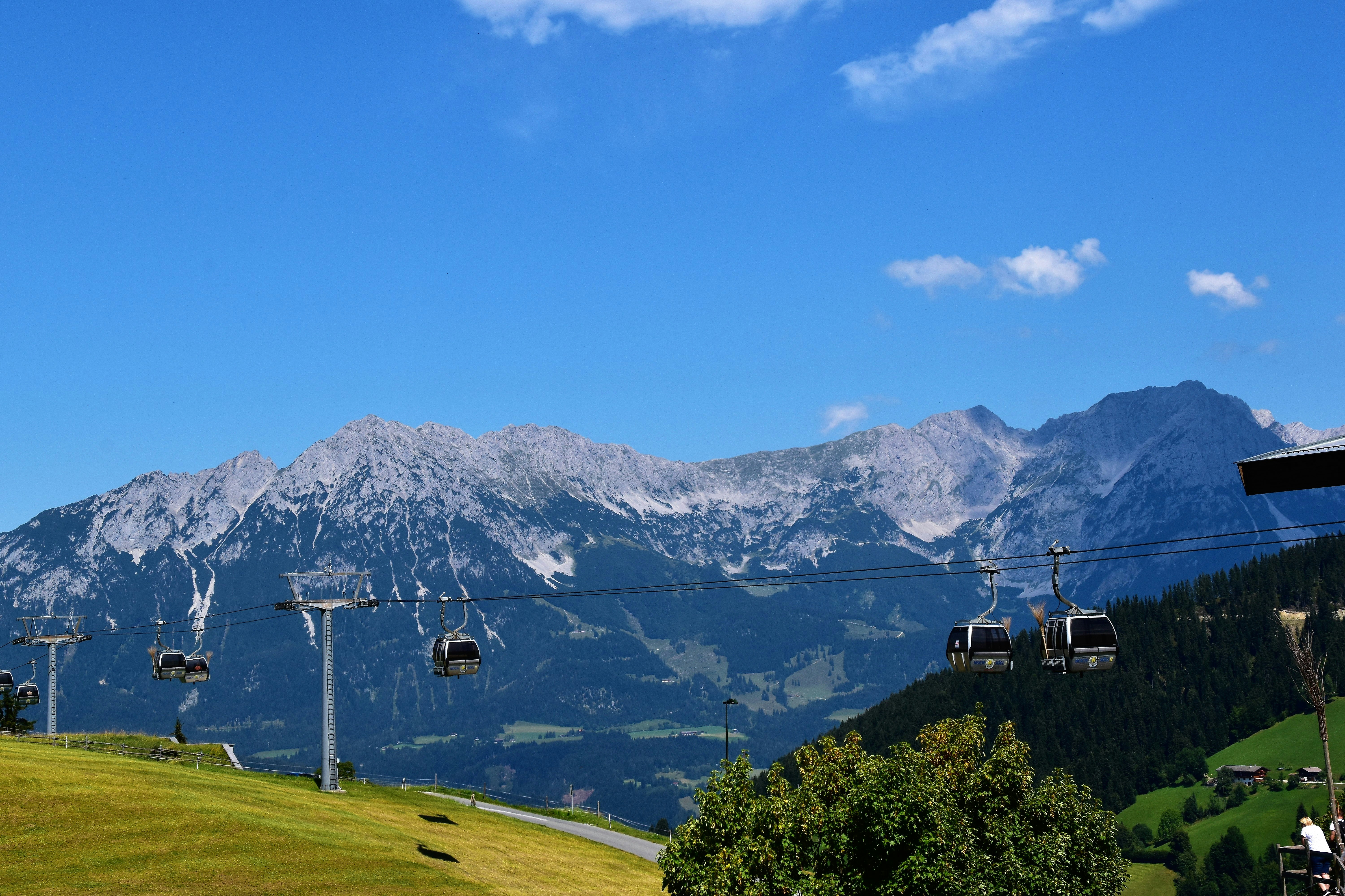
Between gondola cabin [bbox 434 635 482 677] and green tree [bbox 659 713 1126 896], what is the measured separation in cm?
1648

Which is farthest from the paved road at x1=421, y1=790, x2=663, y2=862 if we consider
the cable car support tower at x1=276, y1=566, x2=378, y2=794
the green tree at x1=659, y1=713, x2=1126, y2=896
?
the green tree at x1=659, y1=713, x2=1126, y2=896

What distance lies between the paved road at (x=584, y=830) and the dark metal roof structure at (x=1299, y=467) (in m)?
81.0

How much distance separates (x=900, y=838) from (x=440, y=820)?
46.7 meters

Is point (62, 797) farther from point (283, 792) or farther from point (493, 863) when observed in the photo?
point (493, 863)

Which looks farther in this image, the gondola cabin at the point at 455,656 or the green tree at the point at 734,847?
the gondola cabin at the point at 455,656

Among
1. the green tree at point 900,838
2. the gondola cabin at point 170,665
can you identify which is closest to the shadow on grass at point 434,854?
the green tree at point 900,838

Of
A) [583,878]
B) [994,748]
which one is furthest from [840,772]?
[583,878]

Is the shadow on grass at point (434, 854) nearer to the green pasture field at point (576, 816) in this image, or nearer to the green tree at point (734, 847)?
the green tree at point (734, 847)

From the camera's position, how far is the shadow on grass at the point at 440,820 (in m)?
82.2

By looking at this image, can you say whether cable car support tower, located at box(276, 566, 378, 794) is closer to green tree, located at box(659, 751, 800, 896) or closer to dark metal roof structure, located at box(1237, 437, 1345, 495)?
green tree, located at box(659, 751, 800, 896)

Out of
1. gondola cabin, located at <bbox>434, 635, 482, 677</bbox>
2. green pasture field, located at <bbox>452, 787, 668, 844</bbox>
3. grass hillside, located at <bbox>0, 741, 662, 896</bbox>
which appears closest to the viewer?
grass hillside, located at <bbox>0, 741, 662, 896</bbox>

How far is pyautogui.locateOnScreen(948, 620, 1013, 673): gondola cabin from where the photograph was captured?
4319cm

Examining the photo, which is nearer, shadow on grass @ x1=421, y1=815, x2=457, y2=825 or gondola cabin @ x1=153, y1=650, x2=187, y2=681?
shadow on grass @ x1=421, y1=815, x2=457, y2=825

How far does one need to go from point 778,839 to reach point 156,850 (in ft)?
100
